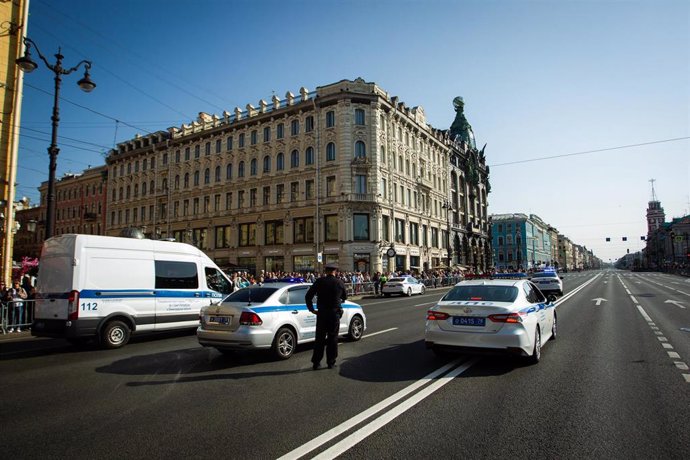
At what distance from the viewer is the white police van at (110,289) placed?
371 inches

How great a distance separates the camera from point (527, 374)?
21.2 ft

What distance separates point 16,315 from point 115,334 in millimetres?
5138

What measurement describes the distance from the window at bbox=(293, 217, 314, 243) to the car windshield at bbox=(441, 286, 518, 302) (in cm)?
3347

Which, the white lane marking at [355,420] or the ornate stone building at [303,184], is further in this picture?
the ornate stone building at [303,184]

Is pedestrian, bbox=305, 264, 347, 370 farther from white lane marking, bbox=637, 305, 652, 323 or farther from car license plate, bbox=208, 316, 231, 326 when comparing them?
white lane marking, bbox=637, 305, 652, 323

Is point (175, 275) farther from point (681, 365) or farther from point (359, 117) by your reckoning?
point (359, 117)

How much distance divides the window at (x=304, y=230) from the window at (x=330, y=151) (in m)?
6.35

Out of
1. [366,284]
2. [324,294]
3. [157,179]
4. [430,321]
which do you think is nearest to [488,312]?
[430,321]

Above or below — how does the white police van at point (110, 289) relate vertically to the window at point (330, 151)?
below

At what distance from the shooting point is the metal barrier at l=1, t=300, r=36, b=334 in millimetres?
12133

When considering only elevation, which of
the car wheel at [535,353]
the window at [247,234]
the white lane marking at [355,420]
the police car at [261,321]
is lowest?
the white lane marking at [355,420]

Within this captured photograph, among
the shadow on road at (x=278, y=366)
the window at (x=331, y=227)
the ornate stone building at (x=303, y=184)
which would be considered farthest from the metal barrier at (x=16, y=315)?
the window at (x=331, y=227)

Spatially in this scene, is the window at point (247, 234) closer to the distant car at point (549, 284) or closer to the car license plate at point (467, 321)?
the distant car at point (549, 284)

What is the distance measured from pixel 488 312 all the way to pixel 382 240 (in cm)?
3385
